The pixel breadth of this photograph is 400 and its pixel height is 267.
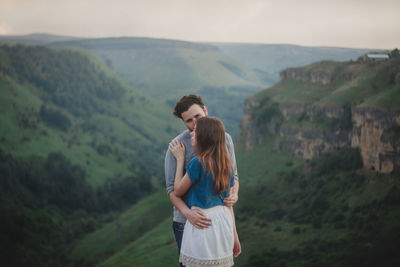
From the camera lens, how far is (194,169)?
8.66 metres

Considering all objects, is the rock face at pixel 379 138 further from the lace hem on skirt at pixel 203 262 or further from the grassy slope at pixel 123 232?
the lace hem on skirt at pixel 203 262

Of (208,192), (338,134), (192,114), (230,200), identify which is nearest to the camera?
(208,192)

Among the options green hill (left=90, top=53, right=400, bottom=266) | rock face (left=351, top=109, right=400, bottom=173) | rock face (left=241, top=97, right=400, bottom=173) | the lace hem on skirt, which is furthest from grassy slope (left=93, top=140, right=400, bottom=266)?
the lace hem on skirt

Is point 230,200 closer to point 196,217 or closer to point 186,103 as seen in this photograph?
point 196,217

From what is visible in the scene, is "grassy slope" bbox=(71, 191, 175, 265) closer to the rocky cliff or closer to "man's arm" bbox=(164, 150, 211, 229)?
the rocky cliff

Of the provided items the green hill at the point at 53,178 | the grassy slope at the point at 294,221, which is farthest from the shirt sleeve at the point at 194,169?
the green hill at the point at 53,178

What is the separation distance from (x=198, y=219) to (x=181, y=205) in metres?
0.55

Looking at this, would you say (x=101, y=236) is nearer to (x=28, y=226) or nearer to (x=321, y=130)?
(x=28, y=226)

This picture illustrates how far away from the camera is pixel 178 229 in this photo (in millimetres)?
9688

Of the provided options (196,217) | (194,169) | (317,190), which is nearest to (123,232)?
(317,190)

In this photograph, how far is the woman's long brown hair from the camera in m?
8.50

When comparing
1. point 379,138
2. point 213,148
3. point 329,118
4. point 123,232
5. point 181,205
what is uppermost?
point 213,148

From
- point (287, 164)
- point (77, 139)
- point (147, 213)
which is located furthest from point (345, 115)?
point (77, 139)

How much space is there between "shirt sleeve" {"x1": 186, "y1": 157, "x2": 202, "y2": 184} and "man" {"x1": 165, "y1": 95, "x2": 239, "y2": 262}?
0.65m
